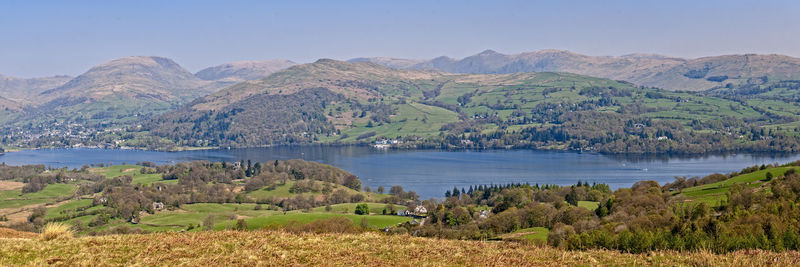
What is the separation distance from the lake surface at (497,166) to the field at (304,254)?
9558 cm

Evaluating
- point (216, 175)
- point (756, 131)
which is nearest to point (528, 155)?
point (756, 131)

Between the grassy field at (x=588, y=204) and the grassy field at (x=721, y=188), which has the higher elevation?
the grassy field at (x=721, y=188)

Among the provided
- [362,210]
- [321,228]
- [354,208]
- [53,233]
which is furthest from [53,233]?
[354,208]

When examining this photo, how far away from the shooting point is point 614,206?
61.1 meters

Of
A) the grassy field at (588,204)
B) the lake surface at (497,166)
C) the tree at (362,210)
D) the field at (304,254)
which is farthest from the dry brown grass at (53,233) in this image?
the lake surface at (497,166)

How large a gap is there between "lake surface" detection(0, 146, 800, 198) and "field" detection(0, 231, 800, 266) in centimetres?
9558

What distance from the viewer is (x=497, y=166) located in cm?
15638

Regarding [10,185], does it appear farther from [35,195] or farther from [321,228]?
[321,228]

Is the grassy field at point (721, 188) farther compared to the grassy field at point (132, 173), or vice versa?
the grassy field at point (132, 173)

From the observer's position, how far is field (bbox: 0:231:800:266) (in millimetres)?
13773

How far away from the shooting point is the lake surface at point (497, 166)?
126500mm

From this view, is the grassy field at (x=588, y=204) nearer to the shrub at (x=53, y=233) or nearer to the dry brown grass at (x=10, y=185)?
the shrub at (x=53, y=233)

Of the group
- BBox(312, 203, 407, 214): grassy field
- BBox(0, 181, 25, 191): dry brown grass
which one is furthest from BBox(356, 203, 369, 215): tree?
BBox(0, 181, 25, 191): dry brown grass

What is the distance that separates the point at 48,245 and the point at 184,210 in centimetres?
8541
